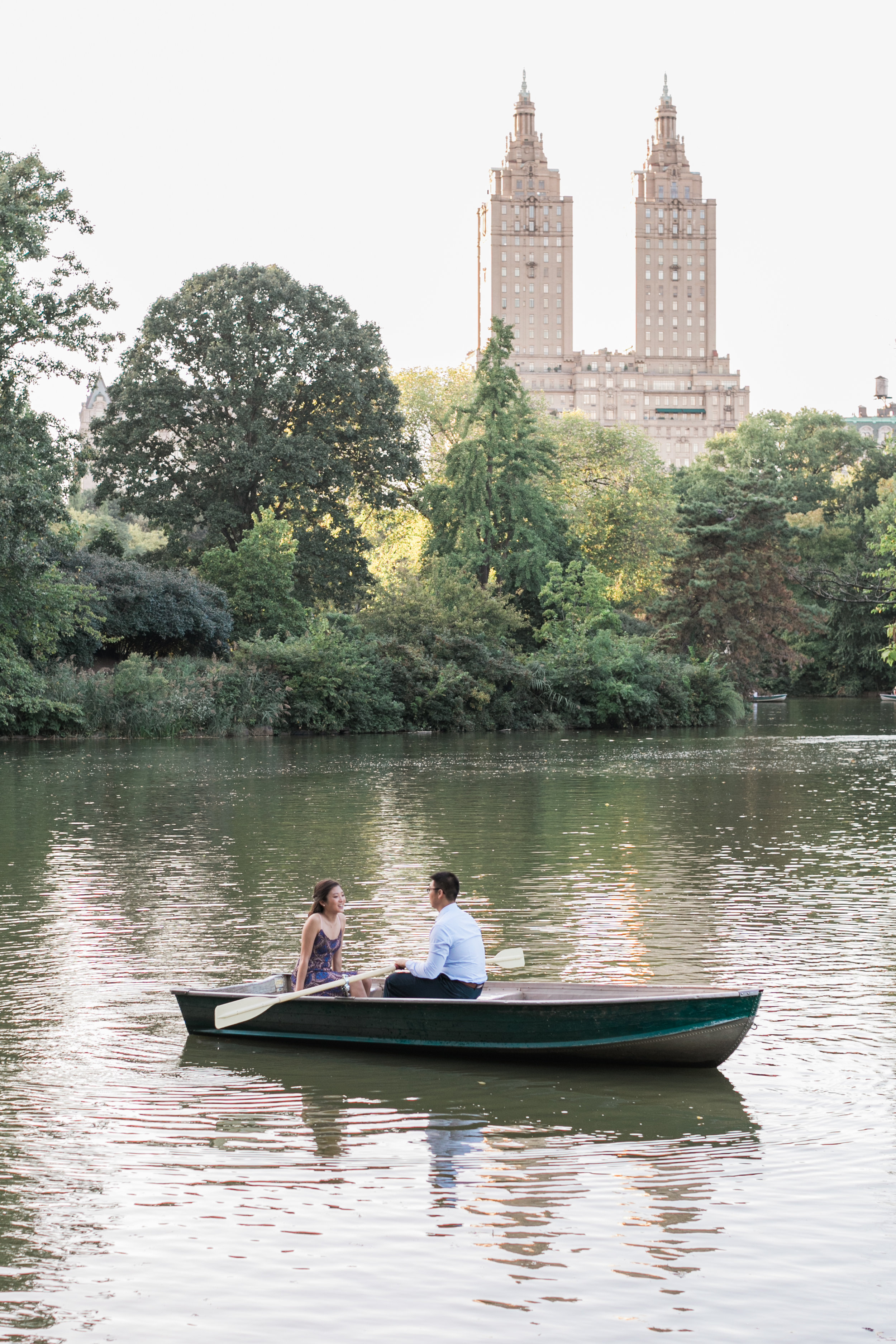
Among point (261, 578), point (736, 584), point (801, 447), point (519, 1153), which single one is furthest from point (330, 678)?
point (801, 447)

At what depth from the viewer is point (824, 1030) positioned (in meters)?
10.0

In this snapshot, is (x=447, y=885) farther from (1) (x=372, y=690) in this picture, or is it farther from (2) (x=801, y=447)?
(2) (x=801, y=447)

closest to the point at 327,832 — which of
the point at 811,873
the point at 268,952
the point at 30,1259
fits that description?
the point at 811,873

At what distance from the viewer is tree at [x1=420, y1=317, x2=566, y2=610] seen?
190ft

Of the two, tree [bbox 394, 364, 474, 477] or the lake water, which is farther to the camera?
tree [bbox 394, 364, 474, 477]

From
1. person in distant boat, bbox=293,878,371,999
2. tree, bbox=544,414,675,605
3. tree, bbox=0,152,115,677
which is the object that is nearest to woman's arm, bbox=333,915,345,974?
person in distant boat, bbox=293,878,371,999

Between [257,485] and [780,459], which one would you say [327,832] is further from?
[780,459]

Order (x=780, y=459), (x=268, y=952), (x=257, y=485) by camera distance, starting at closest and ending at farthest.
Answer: (x=268, y=952) < (x=257, y=485) < (x=780, y=459)

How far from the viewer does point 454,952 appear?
9.41 m

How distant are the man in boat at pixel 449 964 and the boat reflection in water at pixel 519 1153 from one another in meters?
0.46

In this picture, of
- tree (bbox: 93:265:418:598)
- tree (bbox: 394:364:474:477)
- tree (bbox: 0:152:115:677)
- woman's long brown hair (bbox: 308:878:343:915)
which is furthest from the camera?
tree (bbox: 394:364:474:477)

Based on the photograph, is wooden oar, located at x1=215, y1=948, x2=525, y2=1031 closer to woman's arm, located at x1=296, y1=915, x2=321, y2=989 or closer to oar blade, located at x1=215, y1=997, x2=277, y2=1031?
oar blade, located at x1=215, y1=997, x2=277, y2=1031

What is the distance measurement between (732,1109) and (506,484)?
51.2 m

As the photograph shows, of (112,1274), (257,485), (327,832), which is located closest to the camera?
(112,1274)
